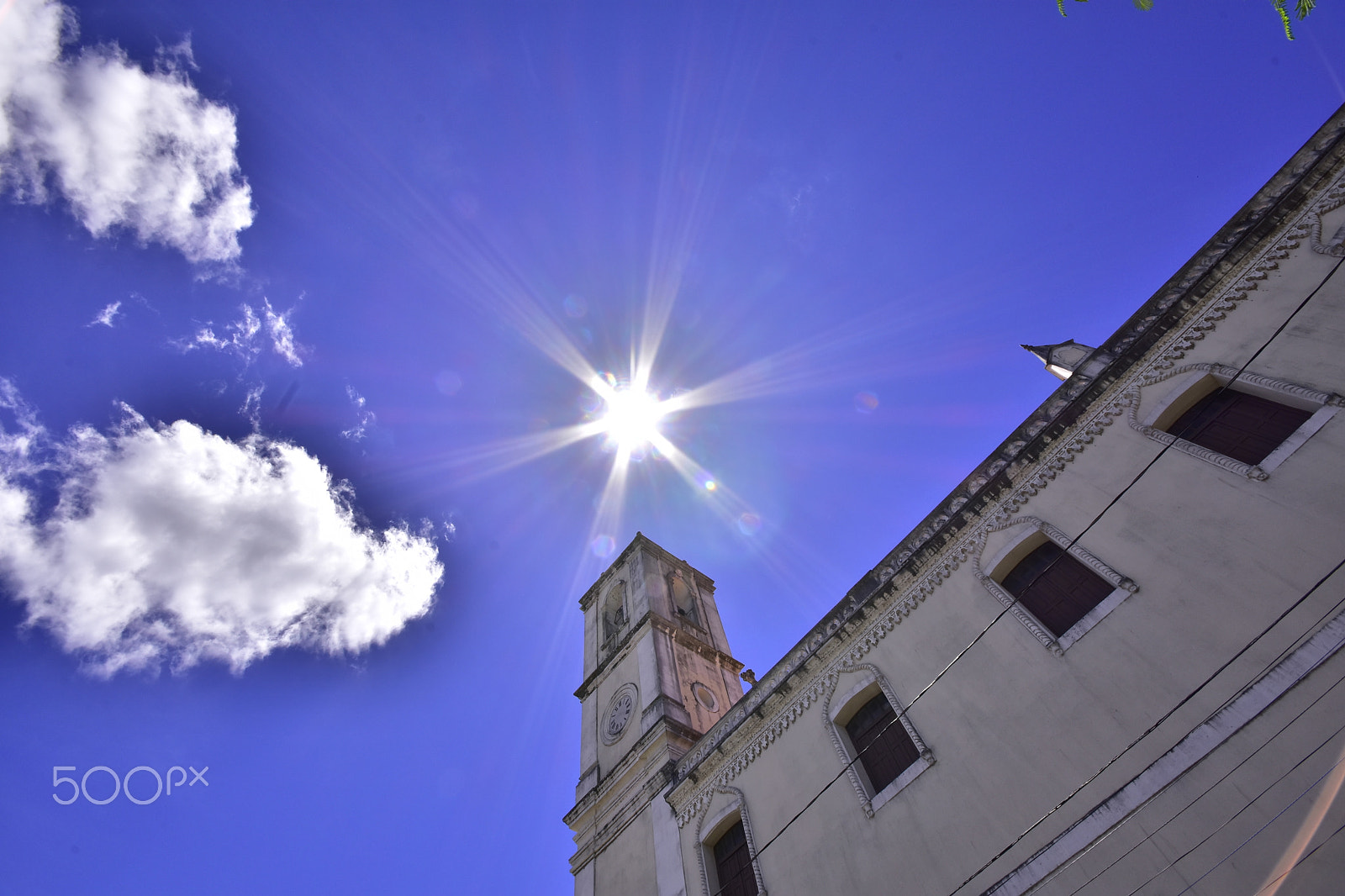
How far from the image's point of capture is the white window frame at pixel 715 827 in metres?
13.2

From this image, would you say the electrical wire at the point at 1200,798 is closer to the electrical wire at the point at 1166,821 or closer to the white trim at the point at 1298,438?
the electrical wire at the point at 1166,821

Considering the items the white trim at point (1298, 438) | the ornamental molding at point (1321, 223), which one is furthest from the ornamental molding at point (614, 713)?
the ornamental molding at point (1321, 223)

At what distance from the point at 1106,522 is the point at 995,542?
73.5 inches

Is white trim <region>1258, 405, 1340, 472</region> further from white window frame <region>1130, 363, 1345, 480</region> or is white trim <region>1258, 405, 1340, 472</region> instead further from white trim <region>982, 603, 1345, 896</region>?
white trim <region>982, 603, 1345, 896</region>

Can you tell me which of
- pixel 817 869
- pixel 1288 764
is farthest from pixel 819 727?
pixel 1288 764

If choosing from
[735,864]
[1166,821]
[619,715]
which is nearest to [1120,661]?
[1166,821]

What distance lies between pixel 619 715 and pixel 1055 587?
42.9 feet

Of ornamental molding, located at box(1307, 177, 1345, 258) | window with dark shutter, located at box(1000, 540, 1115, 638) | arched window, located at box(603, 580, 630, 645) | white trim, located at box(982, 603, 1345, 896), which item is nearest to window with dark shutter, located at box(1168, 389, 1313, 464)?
ornamental molding, located at box(1307, 177, 1345, 258)

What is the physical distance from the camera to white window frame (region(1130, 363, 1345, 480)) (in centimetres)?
880

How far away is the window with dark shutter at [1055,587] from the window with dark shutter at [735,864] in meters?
7.07

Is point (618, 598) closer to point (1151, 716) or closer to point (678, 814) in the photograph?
point (678, 814)

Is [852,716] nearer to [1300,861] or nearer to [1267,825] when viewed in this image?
[1267,825]

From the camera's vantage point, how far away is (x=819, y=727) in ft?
42.5

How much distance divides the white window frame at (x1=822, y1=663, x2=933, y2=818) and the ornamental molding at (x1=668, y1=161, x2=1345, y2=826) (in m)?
0.32
